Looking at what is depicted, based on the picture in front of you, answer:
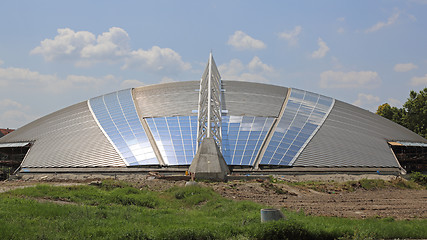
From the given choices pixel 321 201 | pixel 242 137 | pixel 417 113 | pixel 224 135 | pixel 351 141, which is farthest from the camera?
pixel 417 113

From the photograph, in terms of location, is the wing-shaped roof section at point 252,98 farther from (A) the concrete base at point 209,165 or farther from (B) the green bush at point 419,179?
(B) the green bush at point 419,179

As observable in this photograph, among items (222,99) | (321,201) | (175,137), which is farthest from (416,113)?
(321,201)

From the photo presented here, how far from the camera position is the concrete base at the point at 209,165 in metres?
36.0

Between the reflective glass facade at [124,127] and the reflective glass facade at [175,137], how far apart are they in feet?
4.18

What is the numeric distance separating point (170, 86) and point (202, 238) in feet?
155

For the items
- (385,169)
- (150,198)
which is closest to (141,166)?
(150,198)

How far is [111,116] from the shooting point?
1970 inches

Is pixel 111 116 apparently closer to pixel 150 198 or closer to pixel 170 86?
pixel 170 86

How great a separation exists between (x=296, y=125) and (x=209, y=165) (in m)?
15.1

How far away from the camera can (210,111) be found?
43500mm

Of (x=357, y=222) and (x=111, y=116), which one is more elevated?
(x=111, y=116)

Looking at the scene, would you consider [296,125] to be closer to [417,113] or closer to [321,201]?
[321,201]

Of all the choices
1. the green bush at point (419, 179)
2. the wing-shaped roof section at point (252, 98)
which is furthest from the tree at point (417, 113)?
the green bush at point (419, 179)

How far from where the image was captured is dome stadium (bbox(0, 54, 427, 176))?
138 ft
